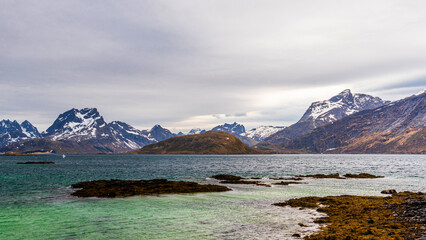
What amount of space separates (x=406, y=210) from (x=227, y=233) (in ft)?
67.4

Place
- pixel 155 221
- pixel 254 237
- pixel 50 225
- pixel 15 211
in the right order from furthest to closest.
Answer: pixel 15 211 < pixel 155 221 < pixel 50 225 < pixel 254 237

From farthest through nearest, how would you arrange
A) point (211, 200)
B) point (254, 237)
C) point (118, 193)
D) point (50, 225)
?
point (118, 193), point (211, 200), point (50, 225), point (254, 237)

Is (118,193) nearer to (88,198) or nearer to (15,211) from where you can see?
(88,198)

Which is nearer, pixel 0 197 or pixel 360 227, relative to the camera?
pixel 360 227

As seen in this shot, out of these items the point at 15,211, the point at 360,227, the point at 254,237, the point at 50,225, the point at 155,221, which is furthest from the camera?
the point at 15,211

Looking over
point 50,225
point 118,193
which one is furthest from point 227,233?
point 118,193

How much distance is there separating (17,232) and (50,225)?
9.07 ft

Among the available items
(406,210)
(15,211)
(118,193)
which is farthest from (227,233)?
(118,193)

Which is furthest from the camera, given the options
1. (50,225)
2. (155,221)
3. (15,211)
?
(15,211)

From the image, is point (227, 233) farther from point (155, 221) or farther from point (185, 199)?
point (185, 199)

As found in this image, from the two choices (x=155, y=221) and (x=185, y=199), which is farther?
(x=185, y=199)

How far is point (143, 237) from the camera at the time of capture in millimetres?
23641

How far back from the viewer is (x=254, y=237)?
75.8 ft

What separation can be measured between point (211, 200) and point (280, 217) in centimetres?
1513
